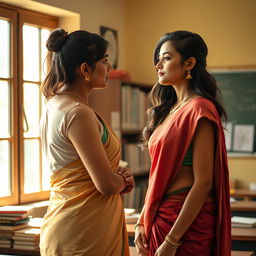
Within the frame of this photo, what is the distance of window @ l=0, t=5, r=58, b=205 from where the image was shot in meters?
3.57

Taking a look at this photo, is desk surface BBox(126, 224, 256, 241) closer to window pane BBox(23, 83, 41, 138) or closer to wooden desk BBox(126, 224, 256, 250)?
wooden desk BBox(126, 224, 256, 250)

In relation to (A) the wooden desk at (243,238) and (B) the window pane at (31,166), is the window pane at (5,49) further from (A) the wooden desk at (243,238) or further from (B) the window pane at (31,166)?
(A) the wooden desk at (243,238)

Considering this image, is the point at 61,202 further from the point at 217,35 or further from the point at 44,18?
the point at 217,35

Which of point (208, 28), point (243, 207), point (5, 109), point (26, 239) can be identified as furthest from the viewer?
point (208, 28)

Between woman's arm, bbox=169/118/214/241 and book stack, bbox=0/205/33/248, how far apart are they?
4.29 feet

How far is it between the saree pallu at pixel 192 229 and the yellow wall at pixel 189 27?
9.04ft

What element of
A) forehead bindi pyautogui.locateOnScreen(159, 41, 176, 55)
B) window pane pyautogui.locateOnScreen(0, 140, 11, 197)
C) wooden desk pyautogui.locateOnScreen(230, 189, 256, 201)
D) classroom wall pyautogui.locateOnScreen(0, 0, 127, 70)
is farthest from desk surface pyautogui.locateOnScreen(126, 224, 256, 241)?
classroom wall pyautogui.locateOnScreen(0, 0, 127, 70)

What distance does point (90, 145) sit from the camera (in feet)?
5.65

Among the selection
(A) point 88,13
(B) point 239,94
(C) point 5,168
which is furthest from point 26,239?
(B) point 239,94

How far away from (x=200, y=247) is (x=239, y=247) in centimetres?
112

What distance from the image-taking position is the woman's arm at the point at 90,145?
67.7 inches

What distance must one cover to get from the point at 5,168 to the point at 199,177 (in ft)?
6.70

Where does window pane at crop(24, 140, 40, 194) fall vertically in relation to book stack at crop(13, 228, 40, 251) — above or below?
above

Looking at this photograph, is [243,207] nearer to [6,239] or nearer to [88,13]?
[6,239]
